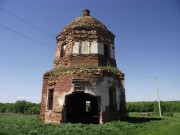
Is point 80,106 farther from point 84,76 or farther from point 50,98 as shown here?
point 84,76

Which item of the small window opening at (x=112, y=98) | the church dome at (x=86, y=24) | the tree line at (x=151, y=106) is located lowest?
the tree line at (x=151, y=106)

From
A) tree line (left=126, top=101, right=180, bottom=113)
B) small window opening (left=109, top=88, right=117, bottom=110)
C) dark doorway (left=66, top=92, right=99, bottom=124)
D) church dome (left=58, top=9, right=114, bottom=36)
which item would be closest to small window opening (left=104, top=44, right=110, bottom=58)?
church dome (left=58, top=9, right=114, bottom=36)

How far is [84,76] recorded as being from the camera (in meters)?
15.0

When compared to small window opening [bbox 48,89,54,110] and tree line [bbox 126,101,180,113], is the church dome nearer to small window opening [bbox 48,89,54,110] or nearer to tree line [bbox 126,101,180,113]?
small window opening [bbox 48,89,54,110]

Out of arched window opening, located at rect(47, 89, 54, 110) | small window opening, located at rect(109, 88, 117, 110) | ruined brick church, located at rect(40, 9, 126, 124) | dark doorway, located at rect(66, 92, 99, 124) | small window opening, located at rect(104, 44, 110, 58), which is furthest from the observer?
dark doorway, located at rect(66, 92, 99, 124)

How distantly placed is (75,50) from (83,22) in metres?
3.38

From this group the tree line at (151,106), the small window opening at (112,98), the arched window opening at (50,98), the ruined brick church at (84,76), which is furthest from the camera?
the tree line at (151,106)

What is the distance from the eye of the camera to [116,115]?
52.0ft

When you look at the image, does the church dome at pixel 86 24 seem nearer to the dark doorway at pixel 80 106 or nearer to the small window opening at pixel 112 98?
the small window opening at pixel 112 98

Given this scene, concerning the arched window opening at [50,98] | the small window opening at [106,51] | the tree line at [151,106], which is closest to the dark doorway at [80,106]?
the arched window opening at [50,98]

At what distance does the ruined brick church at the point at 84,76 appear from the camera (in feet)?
48.7

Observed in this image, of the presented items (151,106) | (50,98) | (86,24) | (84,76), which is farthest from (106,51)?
(151,106)

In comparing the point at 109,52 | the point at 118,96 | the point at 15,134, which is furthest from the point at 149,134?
the point at 109,52

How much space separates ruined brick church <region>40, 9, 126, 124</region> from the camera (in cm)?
1484
